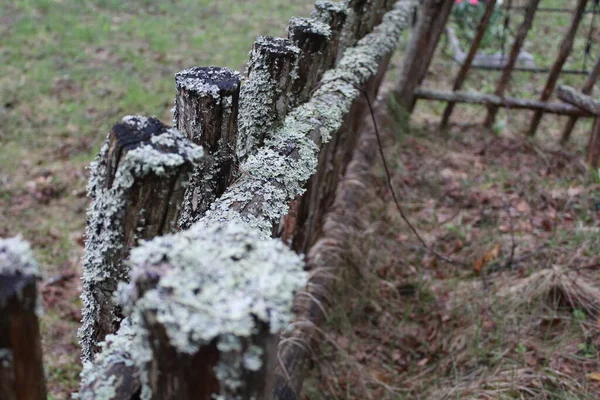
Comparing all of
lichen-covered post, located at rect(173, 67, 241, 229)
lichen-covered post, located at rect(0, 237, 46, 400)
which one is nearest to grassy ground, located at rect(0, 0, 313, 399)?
lichen-covered post, located at rect(173, 67, 241, 229)

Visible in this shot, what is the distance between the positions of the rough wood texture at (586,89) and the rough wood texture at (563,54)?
22 cm

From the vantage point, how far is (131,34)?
616 cm

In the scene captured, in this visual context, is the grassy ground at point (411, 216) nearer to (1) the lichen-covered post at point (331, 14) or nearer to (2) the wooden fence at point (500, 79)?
(2) the wooden fence at point (500, 79)

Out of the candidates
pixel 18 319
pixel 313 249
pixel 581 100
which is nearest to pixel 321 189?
pixel 313 249

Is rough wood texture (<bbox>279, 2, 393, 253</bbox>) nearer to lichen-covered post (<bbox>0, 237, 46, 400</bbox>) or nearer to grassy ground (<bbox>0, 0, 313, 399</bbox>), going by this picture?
grassy ground (<bbox>0, 0, 313, 399</bbox>)

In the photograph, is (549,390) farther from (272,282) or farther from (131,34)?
(131,34)

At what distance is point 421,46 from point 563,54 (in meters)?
1.11

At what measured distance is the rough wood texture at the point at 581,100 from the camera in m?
3.81

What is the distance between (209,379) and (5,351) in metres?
0.24

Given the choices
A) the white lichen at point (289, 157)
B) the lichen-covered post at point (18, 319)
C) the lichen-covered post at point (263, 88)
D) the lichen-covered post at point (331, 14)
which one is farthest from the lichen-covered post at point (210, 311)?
the lichen-covered post at point (331, 14)

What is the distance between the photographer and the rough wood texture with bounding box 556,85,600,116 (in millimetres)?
3814

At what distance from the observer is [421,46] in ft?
14.5

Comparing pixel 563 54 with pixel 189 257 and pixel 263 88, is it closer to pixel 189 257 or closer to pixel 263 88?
pixel 263 88

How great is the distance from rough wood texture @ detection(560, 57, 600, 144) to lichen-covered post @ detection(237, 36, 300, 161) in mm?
3444
